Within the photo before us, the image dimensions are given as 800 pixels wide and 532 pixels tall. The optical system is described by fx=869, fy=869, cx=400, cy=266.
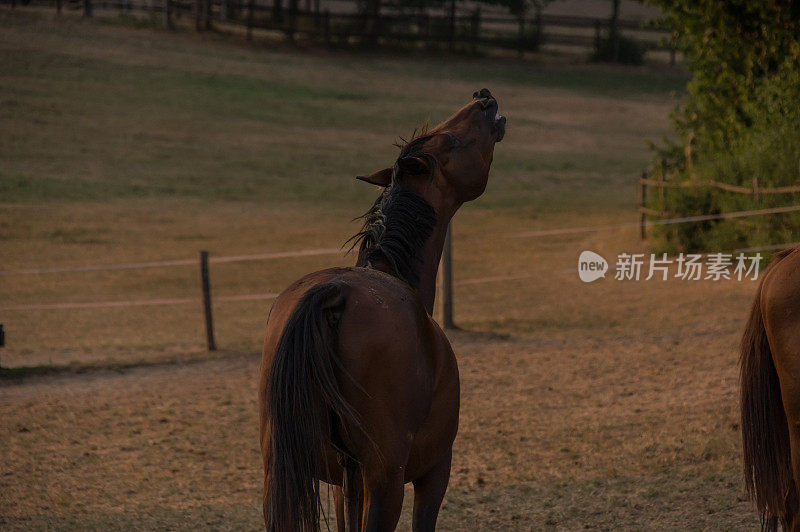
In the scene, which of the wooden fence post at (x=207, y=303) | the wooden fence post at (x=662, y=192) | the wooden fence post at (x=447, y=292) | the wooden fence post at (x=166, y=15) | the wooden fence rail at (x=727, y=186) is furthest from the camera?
the wooden fence post at (x=166, y=15)

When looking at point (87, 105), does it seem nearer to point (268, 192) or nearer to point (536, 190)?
point (268, 192)

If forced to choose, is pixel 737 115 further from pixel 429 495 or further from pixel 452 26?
pixel 452 26

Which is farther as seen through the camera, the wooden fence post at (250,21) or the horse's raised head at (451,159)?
the wooden fence post at (250,21)

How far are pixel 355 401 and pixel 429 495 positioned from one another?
0.56 meters

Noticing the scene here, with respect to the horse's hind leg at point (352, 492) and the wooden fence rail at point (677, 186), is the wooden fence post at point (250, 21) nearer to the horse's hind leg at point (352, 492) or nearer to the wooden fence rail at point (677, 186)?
the wooden fence rail at point (677, 186)

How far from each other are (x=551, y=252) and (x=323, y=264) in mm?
3810

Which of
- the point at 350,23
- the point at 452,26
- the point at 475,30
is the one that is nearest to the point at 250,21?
the point at 350,23

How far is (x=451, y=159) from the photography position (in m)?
3.53

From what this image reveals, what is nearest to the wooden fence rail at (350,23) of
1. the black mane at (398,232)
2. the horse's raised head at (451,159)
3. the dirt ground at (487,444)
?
the dirt ground at (487,444)

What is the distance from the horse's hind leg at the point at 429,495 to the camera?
302 cm

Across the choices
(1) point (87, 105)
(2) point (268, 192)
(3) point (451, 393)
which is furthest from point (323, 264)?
(1) point (87, 105)

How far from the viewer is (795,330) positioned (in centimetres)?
314

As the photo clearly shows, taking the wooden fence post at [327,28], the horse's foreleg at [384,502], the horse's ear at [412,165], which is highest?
the wooden fence post at [327,28]

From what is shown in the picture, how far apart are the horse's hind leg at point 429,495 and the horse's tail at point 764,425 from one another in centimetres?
128
